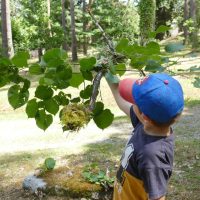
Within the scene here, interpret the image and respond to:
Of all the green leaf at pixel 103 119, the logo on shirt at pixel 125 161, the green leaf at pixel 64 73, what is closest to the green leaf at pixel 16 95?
the green leaf at pixel 64 73

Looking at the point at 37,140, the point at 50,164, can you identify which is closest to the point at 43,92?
the point at 50,164

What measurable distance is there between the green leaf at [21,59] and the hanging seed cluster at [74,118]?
1.28 ft

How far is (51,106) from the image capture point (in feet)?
6.98

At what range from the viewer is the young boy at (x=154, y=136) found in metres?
1.79

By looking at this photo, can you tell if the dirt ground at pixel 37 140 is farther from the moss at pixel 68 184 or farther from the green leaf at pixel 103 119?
the green leaf at pixel 103 119

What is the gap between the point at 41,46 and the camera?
76.1 feet

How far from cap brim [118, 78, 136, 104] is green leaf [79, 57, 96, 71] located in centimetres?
33

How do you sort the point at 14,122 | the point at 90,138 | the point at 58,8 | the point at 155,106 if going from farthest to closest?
the point at 58,8
the point at 14,122
the point at 90,138
the point at 155,106

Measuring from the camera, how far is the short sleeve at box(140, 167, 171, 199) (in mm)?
1799

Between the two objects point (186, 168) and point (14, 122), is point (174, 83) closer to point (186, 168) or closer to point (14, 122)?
point (186, 168)

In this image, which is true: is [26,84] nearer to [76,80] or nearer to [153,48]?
[76,80]

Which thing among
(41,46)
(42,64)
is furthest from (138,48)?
(41,46)

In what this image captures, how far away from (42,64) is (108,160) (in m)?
3.24

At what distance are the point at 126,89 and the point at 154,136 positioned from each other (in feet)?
1.29
